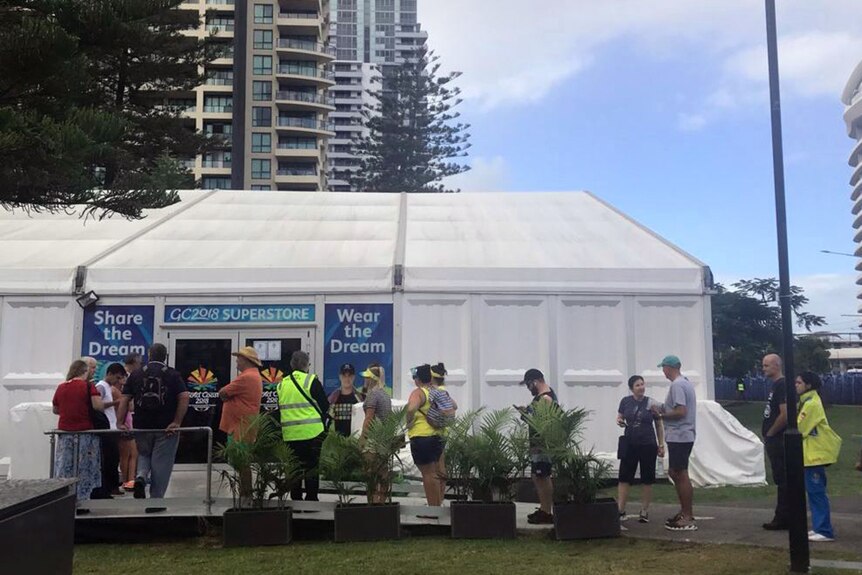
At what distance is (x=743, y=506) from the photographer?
30.5 feet

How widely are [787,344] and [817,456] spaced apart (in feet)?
4.45

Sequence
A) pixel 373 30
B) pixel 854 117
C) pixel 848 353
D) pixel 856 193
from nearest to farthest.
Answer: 1. pixel 854 117
2. pixel 856 193
3. pixel 848 353
4. pixel 373 30

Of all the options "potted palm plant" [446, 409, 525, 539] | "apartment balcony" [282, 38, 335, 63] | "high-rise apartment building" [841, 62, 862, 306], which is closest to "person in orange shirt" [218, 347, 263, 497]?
"potted palm plant" [446, 409, 525, 539]

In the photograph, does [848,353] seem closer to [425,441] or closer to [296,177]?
[296,177]

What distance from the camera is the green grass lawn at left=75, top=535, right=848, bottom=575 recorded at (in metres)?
6.22

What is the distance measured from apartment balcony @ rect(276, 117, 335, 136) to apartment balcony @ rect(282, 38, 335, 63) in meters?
6.05

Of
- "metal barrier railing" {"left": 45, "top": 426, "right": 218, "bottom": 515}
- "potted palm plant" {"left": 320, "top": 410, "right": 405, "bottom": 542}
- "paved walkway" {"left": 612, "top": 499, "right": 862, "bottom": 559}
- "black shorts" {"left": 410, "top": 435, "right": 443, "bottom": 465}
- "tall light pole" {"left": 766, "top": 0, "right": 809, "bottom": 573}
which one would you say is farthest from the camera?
"black shorts" {"left": 410, "top": 435, "right": 443, "bottom": 465}

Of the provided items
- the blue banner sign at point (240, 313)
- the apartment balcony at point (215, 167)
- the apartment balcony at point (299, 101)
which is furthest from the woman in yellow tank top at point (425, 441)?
the apartment balcony at point (299, 101)

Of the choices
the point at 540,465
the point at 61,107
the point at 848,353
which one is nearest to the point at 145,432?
the point at 61,107

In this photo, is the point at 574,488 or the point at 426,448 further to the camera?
the point at 426,448

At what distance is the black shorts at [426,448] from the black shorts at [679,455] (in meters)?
2.22

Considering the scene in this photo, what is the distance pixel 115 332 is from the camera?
11.6 m

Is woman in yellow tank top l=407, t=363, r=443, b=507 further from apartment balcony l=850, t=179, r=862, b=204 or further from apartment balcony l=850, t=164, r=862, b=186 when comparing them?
apartment balcony l=850, t=164, r=862, b=186

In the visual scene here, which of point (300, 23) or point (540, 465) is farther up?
point (300, 23)
